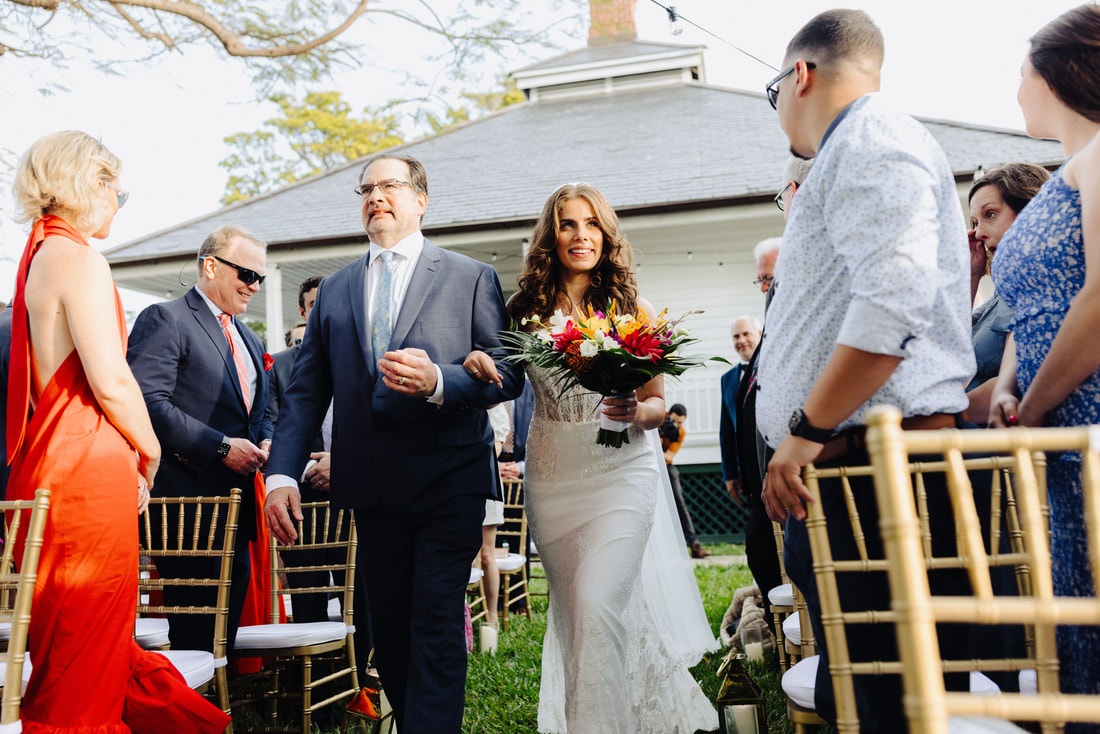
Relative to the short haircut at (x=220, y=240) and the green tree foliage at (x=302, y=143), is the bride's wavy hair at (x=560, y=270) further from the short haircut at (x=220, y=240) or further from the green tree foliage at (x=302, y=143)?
the green tree foliage at (x=302, y=143)

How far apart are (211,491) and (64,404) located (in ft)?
4.78

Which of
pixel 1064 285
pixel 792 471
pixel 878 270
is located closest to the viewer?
pixel 878 270

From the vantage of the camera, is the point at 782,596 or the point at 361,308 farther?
the point at 782,596

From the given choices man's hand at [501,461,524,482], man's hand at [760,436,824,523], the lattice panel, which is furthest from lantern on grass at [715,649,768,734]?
the lattice panel

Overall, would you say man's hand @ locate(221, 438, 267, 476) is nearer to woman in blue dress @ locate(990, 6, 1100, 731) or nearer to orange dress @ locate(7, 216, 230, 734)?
orange dress @ locate(7, 216, 230, 734)

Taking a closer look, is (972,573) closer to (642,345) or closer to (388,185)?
(642,345)

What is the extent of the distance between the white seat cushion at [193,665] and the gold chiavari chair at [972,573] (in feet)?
9.36

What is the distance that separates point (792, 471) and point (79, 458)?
2378mm

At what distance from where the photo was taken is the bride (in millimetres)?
3580

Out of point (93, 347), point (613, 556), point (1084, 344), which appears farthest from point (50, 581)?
point (1084, 344)

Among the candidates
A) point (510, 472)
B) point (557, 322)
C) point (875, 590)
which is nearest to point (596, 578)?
point (557, 322)

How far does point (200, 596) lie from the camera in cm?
409

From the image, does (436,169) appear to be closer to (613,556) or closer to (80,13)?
(80,13)

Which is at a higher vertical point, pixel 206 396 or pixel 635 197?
pixel 635 197
